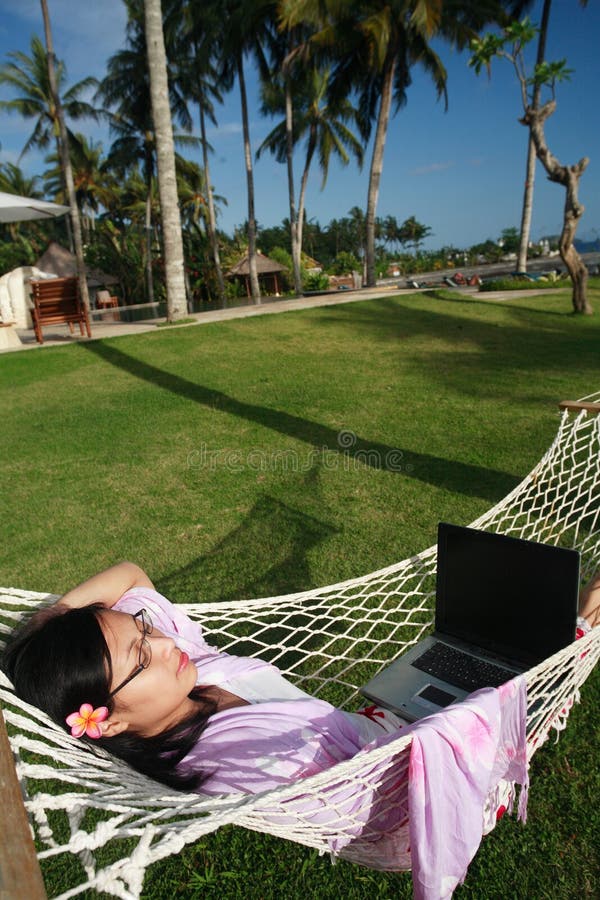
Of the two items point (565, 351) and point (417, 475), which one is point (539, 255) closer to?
point (565, 351)

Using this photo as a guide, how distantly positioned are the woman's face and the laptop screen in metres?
0.81

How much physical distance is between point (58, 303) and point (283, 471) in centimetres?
497

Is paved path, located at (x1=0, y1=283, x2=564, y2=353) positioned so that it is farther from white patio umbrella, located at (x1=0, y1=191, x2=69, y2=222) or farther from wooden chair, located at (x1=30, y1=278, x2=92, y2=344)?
white patio umbrella, located at (x1=0, y1=191, x2=69, y2=222)

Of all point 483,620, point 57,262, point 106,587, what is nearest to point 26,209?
point 106,587

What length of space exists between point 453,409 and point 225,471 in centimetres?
189

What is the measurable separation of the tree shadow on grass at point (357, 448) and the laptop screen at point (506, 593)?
4.62 ft

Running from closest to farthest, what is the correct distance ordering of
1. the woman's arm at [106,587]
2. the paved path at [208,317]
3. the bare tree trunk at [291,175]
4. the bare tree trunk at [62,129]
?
the woman's arm at [106,587] < the paved path at [208,317] < the bare tree trunk at [62,129] < the bare tree trunk at [291,175]

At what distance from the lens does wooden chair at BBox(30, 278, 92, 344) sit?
6.96 metres

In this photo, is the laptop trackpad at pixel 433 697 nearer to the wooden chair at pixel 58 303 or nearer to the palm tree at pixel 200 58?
the wooden chair at pixel 58 303

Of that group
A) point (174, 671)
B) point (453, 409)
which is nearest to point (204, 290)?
point (453, 409)

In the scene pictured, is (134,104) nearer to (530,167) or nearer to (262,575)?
(530,167)

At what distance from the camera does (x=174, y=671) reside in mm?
1084

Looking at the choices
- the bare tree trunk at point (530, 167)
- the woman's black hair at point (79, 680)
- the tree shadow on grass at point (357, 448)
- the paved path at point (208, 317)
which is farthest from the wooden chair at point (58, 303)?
the bare tree trunk at point (530, 167)

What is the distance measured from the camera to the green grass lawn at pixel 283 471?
130 cm
